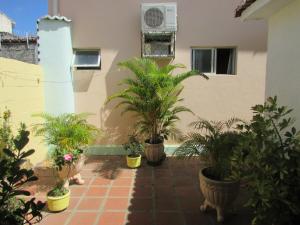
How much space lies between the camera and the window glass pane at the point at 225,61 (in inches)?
293

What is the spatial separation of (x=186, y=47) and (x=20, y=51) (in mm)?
5106

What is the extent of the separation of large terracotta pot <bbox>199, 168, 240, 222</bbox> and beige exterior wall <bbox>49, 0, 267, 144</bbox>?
3.59 metres

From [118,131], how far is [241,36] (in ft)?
13.8

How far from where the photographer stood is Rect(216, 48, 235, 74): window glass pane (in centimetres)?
744

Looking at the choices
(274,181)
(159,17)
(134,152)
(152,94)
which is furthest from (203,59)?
(274,181)

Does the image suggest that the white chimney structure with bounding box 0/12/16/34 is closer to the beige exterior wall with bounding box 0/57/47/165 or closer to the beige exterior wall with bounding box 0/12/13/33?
the beige exterior wall with bounding box 0/12/13/33

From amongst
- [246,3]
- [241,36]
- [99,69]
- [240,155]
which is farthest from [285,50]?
[99,69]

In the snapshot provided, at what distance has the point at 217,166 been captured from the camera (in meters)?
4.13

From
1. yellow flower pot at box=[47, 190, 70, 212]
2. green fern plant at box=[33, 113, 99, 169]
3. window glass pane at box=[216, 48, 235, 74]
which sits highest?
window glass pane at box=[216, 48, 235, 74]

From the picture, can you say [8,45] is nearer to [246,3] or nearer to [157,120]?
[157,120]

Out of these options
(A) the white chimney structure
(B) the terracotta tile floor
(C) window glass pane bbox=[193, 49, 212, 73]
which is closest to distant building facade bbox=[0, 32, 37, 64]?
(B) the terracotta tile floor

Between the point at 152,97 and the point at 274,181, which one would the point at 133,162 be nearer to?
the point at 152,97

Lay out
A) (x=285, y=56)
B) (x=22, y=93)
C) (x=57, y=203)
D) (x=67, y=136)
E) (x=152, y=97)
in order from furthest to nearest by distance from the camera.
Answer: (x=152, y=97) → (x=22, y=93) → (x=67, y=136) → (x=57, y=203) → (x=285, y=56)

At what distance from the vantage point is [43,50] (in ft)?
22.5
